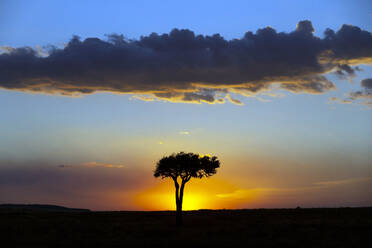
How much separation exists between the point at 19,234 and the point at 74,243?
11357 mm

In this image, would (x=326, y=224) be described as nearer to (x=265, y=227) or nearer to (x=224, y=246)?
(x=265, y=227)

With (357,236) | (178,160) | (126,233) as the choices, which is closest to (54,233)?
(126,233)

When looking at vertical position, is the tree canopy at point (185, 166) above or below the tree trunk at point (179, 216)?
above

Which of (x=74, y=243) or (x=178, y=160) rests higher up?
(x=178, y=160)

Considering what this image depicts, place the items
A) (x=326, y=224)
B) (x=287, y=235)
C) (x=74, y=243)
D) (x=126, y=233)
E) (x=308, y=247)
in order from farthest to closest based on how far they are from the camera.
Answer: (x=326, y=224)
(x=126, y=233)
(x=287, y=235)
(x=74, y=243)
(x=308, y=247)

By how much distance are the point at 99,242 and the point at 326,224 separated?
2850 cm

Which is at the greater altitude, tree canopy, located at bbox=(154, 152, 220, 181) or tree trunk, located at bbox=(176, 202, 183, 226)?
tree canopy, located at bbox=(154, 152, 220, 181)

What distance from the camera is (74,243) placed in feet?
116

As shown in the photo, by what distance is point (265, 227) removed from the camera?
1773 inches

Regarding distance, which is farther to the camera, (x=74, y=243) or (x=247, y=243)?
(x=74, y=243)

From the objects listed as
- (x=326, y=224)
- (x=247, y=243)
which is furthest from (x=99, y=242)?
(x=326, y=224)

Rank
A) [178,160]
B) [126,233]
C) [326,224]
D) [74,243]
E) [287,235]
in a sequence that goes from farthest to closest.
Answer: [178,160] < [326,224] < [126,233] < [287,235] < [74,243]

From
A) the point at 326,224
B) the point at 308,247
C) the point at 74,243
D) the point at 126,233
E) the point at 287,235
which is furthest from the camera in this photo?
the point at 326,224

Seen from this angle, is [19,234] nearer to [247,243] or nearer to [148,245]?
[148,245]
